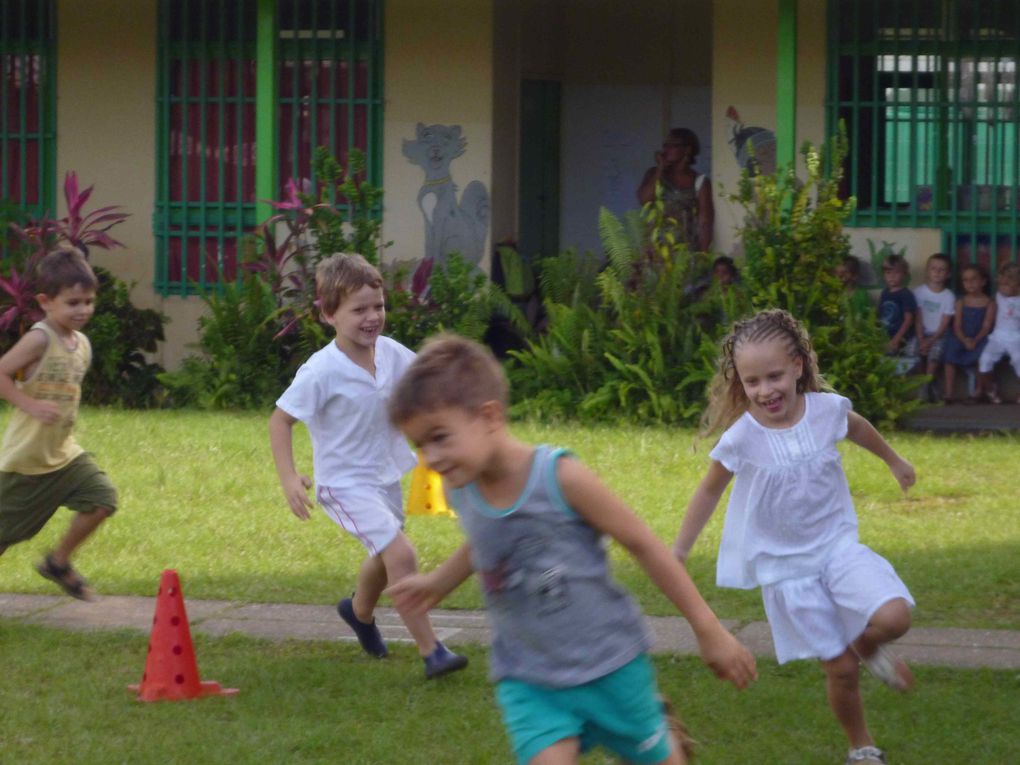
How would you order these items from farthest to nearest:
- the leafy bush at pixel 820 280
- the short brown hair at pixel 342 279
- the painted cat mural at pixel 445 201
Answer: the painted cat mural at pixel 445 201
the leafy bush at pixel 820 280
the short brown hair at pixel 342 279

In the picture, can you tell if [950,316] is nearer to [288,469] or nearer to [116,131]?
[116,131]

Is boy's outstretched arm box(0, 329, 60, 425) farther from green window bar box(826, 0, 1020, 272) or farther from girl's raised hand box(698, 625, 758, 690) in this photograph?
green window bar box(826, 0, 1020, 272)

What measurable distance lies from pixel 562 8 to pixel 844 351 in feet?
20.7

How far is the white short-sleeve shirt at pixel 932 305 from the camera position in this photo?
45.4ft

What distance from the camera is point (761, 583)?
519 cm

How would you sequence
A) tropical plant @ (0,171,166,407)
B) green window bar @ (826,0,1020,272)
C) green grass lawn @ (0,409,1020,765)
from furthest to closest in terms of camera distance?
tropical plant @ (0,171,166,407)
green window bar @ (826,0,1020,272)
green grass lawn @ (0,409,1020,765)

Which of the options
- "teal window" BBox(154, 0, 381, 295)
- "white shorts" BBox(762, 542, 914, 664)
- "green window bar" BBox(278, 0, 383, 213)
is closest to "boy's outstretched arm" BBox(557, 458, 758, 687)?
"white shorts" BBox(762, 542, 914, 664)

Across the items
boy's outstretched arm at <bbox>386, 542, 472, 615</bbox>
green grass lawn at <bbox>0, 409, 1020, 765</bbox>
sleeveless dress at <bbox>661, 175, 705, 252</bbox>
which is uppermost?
sleeveless dress at <bbox>661, 175, 705, 252</bbox>

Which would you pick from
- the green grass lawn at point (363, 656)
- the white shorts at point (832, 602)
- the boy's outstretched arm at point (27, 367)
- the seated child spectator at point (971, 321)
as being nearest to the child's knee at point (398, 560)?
the green grass lawn at point (363, 656)

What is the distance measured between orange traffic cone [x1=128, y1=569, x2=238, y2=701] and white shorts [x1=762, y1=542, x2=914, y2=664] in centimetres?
210

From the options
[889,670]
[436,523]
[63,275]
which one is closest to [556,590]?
[889,670]

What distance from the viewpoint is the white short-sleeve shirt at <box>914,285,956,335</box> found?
545 inches

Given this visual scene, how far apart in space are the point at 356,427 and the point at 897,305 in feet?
27.6

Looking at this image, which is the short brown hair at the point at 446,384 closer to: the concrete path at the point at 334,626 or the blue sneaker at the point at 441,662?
the blue sneaker at the point at 441,662
